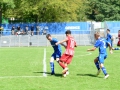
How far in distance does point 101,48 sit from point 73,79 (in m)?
1.49

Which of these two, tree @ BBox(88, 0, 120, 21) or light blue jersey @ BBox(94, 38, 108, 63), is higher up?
tree @ BBox(88, 0, 120, 21)

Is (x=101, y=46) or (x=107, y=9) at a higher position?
(x=107, y=9)

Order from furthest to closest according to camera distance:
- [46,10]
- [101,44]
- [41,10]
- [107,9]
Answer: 1. [107,9]
2. [46,10]
3. [41,10]
4. [101,44]

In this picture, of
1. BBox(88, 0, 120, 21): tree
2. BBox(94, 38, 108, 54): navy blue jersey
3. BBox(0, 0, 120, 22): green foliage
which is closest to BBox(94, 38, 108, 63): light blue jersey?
BBox(94, 38, 108, 54): navy blue jersey

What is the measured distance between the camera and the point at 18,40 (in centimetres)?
3884

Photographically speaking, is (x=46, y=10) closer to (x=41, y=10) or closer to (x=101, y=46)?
(x=41, y=10)

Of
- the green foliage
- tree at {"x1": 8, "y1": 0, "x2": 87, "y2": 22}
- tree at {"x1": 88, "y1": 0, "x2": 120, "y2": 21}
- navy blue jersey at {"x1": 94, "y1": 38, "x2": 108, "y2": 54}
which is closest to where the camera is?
navy blue jersey at {"x1": 94, "y1": 38, "x2": 108, "y2": 54}

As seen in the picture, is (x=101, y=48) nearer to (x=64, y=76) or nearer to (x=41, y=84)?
(x=64, y=76)

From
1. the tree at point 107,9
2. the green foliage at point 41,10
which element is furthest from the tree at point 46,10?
the tree at point 107,9

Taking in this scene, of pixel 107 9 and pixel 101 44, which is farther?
pixel 107 9

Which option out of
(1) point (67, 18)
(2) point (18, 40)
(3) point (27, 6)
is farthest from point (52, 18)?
(2) point (18, 40)

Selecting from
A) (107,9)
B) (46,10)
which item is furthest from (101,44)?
(107,9)

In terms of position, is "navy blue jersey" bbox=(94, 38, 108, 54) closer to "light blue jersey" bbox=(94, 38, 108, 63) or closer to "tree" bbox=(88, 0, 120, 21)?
"light blue jersey" bbox=(94, 38, 108, 63)

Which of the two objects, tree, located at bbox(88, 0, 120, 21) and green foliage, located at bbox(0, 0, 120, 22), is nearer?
green foliage, located at bbox(0, 0, 120, 22)
